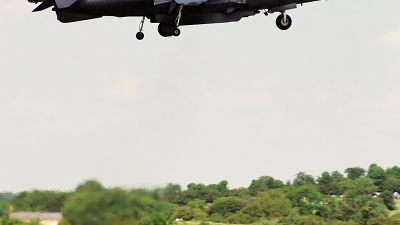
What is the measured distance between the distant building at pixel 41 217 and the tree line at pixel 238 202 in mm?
244

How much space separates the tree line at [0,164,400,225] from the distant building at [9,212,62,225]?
0.80 feet

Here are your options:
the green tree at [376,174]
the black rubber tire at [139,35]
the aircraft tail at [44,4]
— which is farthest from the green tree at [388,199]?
the aircraft tail at [44,4]

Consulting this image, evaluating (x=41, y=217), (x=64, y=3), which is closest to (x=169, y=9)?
(x=64, y=3)

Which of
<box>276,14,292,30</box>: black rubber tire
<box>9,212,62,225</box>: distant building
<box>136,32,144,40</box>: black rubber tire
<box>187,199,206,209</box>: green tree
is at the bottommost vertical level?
<box>9,212,62,225</box>: distant building

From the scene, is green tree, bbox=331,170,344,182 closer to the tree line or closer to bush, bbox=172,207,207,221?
the tree line

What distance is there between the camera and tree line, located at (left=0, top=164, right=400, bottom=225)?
26.9 meters

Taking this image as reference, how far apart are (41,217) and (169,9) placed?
1074 centimetres

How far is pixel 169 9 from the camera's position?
32.6m

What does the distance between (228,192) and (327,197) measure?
11.7 meters

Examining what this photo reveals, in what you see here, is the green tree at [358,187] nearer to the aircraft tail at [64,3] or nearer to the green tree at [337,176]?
the green tree at [337,176]

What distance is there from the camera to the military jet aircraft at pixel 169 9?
3225cm

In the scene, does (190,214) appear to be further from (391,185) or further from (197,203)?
(391,185)

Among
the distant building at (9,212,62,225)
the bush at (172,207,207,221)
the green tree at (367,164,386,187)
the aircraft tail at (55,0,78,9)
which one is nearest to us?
the distant building at (9,212,62,225)

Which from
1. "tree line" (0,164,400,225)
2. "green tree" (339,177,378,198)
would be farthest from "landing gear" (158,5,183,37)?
"green tree" (339,177,378,198)
